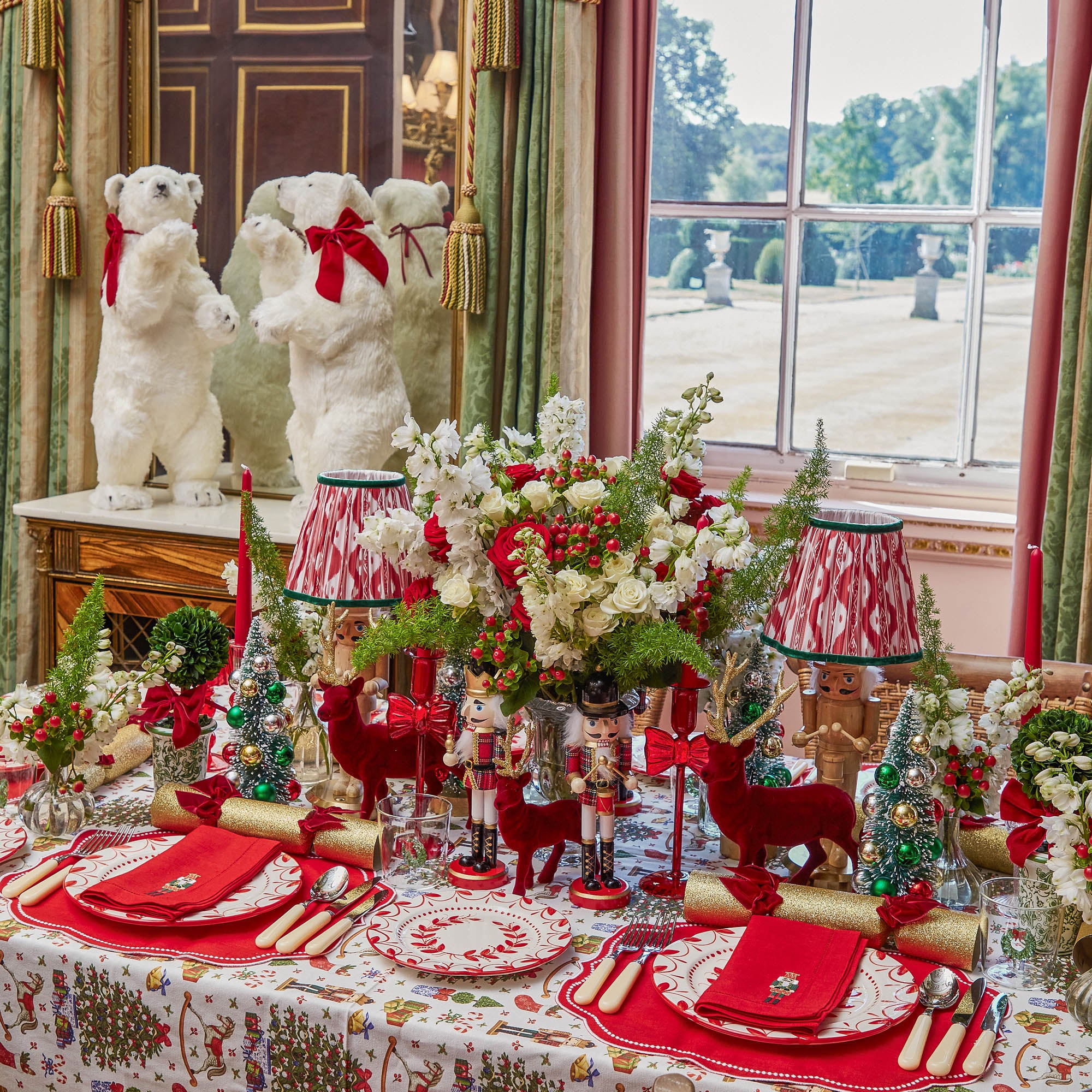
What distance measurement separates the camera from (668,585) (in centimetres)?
119

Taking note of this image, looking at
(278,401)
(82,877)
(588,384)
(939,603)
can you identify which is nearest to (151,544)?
(278,401)

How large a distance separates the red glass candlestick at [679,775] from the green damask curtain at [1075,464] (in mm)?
1432

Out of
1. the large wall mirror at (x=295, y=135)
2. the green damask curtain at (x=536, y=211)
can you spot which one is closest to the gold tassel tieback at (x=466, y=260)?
the green damask curtain at (x=536, y=211)

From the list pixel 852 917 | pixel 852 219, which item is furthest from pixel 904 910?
pixel 852 219

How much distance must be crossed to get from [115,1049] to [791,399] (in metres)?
2.33

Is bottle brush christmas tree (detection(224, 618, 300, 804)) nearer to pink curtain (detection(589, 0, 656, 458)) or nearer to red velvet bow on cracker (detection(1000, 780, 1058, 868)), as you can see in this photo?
red velvet bow on cracker (detection(1000, 780, 1058, 868))

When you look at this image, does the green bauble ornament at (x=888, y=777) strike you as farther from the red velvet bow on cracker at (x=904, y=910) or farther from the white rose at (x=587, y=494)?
the white rose at (x=587, y=494)

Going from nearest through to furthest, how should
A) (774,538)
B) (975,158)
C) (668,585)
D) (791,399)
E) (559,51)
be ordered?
(668,585) < (774,538) < (559,51) < (975,158) < (791,399)

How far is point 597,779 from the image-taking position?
1.21 metres

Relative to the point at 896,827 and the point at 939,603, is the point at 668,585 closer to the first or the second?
the point at 896,827

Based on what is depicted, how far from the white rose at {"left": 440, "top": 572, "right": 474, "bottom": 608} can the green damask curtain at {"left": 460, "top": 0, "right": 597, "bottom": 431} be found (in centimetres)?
155

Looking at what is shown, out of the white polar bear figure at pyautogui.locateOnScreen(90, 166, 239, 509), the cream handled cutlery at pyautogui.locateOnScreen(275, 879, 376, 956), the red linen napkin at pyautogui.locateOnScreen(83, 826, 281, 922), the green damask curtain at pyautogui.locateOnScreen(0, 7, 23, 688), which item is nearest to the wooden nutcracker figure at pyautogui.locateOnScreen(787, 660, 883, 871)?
the cream handled cutlery at pyautogui.locateOnScreen(275, 879, 376, 956)

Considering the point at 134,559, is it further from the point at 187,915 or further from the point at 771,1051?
the point at 771,1051

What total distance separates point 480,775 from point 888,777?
0.42 meters
